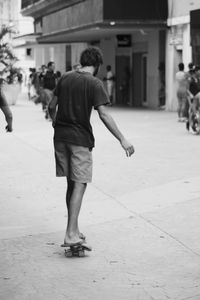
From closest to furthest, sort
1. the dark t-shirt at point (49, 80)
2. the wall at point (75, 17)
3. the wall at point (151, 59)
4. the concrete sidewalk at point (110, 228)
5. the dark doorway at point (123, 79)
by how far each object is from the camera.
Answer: the concrete sidewalk at point (110, 228), the dark t-shirt at point (49, 80), the wall at point (75, 17), the wall at point (151, 59), the dark doorway at point (123, 79)

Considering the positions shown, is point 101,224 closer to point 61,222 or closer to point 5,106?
point 61,222

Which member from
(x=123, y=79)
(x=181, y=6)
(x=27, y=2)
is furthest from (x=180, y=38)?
(x=27, y=2)

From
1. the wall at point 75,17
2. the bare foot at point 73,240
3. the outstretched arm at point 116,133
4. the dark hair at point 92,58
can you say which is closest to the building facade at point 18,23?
the wall at point 75,17

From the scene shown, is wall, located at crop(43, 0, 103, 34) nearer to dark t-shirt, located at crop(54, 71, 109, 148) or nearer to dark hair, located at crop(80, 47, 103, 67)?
dark hair, located at crop(80, 47, 103, 67)

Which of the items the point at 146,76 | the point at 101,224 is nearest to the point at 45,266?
the point at 101,224

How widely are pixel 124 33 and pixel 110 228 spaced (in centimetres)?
2765

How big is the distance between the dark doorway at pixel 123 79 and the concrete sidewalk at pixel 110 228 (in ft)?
68.0

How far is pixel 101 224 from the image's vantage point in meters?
8.30

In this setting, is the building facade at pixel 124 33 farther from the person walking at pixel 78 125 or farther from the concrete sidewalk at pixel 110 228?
the person walking at pixel 78 125

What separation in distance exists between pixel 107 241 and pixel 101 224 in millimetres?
853

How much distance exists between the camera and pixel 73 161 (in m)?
6.93

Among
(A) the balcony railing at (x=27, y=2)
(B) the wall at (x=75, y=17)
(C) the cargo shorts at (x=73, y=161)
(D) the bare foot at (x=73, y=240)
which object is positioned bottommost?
(D) the bare foot at (x=73, y=240)

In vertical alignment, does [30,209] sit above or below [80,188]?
below

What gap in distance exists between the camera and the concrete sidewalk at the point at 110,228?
5.88 metres
